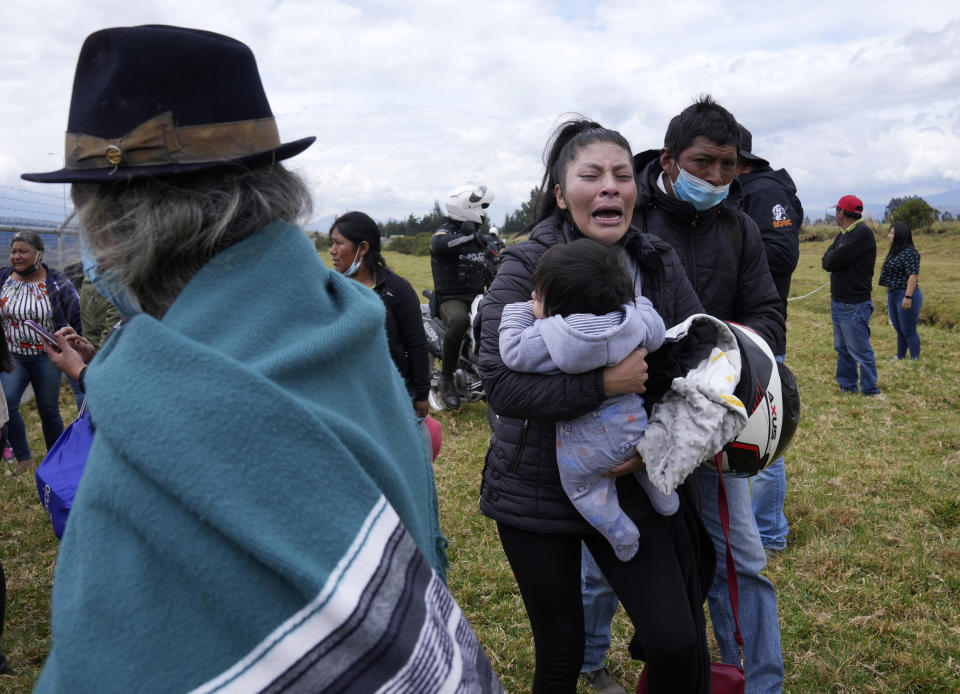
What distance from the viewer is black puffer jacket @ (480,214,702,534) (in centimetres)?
206

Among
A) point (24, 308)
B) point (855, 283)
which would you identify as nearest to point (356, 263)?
point (24, 308)

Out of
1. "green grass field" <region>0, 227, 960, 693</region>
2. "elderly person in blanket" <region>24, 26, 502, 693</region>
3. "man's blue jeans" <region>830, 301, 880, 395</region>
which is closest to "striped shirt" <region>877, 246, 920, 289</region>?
"man's blue jeans" <region>830, 301, 880, 395</region>

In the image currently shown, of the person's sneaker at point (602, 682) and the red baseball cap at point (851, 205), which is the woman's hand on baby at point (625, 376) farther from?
the red baseball cap at point (851, 205)

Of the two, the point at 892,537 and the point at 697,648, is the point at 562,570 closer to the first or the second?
the point at 697,648

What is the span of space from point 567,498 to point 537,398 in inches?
14.1

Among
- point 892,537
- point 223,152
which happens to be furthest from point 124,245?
point 892,537

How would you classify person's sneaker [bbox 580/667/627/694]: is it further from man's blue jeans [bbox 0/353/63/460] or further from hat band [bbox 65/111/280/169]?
man's blue jeans [bbox 0/353/63/460]

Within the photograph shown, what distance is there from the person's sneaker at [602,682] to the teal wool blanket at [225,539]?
2343 mm

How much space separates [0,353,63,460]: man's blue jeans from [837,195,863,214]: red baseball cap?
27.6ft

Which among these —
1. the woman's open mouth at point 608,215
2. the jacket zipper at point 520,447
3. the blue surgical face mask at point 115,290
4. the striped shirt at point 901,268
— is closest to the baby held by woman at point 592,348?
the jacket zipper at point 520,447

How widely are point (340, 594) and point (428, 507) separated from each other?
42 centimetres

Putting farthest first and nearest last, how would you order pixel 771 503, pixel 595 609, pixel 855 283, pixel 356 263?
1. pixel 855 283
2. pixel 356 263
3. pixel 771 503
4. pixel 595 609

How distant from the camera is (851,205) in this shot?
8156mm

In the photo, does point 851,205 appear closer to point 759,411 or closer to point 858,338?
point 858,338
